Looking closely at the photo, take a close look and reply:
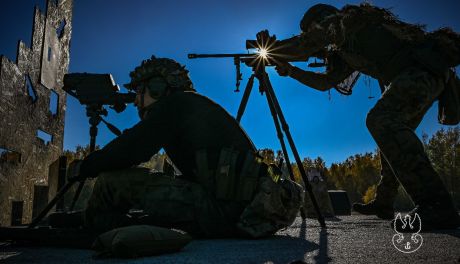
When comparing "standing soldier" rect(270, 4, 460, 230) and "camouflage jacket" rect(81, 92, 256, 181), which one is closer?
"camouflage jacket" rect(81, 92, 256, 181)

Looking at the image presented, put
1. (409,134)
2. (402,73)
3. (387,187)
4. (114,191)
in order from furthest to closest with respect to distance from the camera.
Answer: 1. (387,187)
2. (402,73)
3. (409,134)
4. (114,191)

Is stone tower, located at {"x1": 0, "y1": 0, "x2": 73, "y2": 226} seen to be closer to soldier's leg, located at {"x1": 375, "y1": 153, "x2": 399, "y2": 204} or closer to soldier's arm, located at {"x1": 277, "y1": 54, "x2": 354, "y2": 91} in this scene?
soldier's arm, located at {"x1": 277, "y1": 54, "x2": 354, "y2": 91}

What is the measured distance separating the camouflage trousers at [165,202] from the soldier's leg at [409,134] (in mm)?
1490

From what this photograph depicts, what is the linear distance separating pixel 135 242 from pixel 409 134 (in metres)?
2.50

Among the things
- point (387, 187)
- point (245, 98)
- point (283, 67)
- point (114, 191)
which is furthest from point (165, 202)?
point (387, 187)

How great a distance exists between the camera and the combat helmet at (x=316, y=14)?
4113 millimetres

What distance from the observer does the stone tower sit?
4.41 metres

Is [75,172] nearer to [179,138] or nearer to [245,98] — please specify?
[179,138]

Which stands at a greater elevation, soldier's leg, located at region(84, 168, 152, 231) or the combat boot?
soldier's leg, located at region(84, 168, 152, 231)

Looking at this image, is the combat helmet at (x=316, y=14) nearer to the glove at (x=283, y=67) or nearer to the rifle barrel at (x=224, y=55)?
the glove at (x=283, y=67)

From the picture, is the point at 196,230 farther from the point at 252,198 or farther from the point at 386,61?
the point at 386,61

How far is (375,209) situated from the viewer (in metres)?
4.57

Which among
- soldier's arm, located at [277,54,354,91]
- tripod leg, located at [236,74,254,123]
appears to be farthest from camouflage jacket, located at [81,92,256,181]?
soldier's arm, located at [277,54,354,91]

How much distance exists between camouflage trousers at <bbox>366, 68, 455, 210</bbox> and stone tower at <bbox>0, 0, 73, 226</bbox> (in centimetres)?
404
